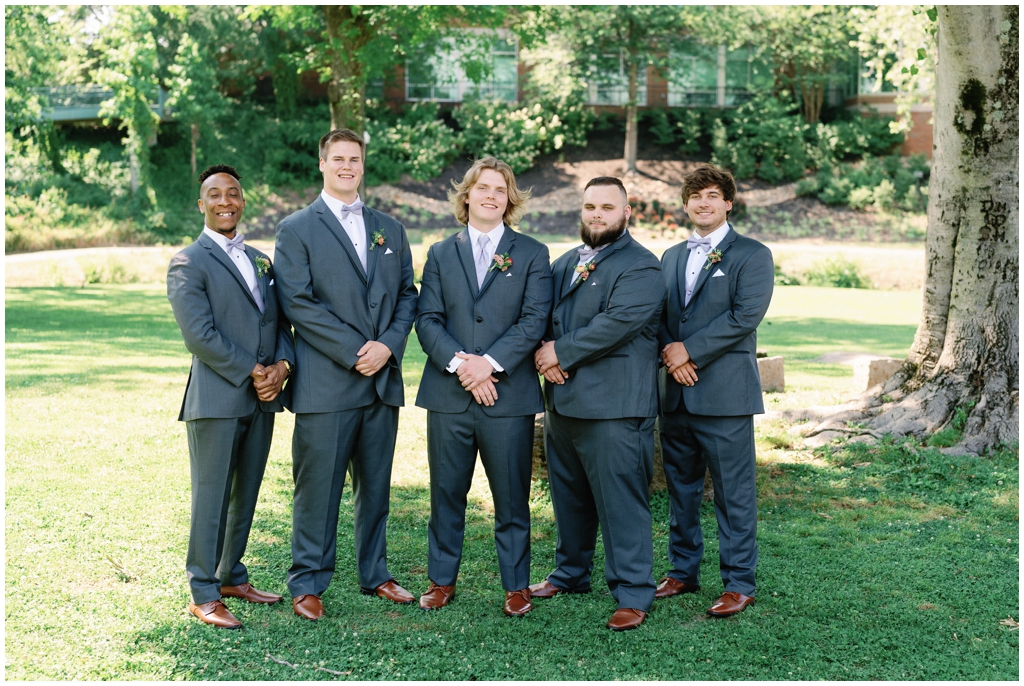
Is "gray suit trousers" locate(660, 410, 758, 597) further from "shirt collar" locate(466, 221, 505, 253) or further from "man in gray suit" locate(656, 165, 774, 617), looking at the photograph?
"shirt collar" locate(466, 221, 505, 253)

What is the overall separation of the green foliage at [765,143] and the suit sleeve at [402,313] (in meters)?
30.2

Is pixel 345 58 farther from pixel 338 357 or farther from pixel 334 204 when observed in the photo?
pixel 338 357

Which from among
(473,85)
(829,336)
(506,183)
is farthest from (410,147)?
(506,183)

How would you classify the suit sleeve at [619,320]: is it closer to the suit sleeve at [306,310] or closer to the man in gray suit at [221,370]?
the suit sleeve at [306,310]

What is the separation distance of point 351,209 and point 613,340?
1514 millimetres

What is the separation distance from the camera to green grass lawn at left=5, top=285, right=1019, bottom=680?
412cm

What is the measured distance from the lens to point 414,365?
1185 cm

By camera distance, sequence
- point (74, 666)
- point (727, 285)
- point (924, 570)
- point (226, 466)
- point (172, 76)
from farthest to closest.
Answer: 1. point (172, 76)
2. point (924, 570)
3. point (727, 285)
4. point (226, 466)
5. point (74, 666)

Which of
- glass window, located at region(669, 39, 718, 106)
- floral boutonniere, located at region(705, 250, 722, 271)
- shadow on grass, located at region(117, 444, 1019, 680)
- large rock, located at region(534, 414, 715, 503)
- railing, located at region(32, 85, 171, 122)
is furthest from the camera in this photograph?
glass window, located at region(669, 39, 718, 106)

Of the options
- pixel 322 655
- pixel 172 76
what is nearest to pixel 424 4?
pixel 322 655

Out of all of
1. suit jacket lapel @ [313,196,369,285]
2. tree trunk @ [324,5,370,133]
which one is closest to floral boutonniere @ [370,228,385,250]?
suit jacket lapel @ [313,196,369,285]

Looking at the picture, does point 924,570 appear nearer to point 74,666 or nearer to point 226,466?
point 226,466

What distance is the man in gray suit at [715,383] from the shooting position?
187 inches

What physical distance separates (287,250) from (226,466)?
3.64 ft
